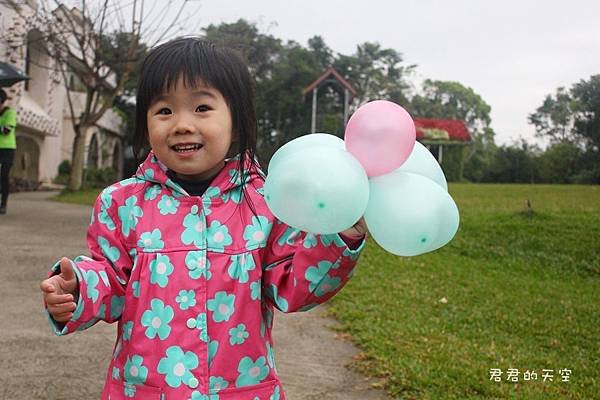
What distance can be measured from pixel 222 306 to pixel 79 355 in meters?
1.94

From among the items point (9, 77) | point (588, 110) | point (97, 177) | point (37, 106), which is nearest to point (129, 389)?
point (588, 110)

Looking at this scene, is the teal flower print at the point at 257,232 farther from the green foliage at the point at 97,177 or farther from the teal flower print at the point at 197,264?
the green foliage at the point at 97,177

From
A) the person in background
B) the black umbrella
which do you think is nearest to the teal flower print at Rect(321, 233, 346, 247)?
the person in background

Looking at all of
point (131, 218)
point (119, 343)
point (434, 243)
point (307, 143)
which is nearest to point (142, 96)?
point (131, 218)

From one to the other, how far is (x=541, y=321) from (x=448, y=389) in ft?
5.47

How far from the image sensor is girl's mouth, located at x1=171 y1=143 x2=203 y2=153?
5.17ft

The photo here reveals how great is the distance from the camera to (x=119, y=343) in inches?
62.8

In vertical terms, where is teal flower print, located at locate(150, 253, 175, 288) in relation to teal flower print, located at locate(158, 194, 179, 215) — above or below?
below

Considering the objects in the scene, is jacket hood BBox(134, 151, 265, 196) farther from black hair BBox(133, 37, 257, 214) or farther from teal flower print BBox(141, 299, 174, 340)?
teal flower print BBox(141, 299, 174, 340)

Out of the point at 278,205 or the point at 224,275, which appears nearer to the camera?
the point at 278,205

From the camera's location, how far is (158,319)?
1514mm

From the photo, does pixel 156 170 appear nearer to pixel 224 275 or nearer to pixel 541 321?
pixel 224 275

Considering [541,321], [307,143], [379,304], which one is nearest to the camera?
[307,143]

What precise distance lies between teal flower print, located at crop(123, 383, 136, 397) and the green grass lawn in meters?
1.59
